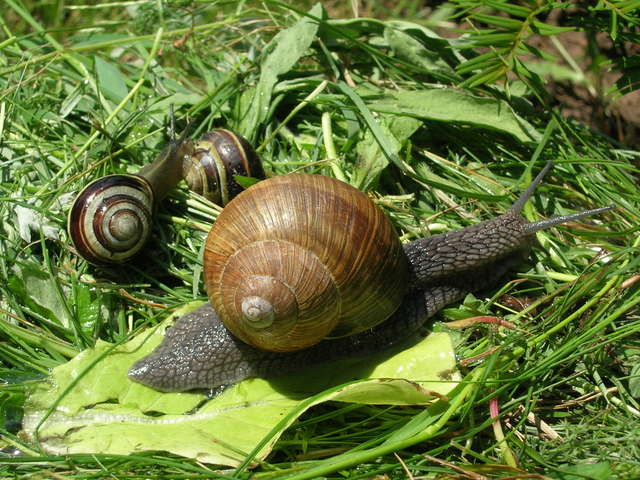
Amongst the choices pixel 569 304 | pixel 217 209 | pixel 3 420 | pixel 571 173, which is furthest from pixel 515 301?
pixel 3 420

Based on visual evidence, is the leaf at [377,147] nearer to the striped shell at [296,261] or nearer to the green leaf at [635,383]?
the striped shell at [296,261]

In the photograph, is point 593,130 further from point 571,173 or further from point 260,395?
point 260,395

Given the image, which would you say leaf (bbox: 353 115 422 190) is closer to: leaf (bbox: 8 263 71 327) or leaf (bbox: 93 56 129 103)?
leaf (bbox: 93 56 129 103)

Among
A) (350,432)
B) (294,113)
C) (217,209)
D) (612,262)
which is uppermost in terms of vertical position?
(294,113)

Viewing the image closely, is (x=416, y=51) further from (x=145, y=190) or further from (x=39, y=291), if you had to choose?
(x=39, y=291)

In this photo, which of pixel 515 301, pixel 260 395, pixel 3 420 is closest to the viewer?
pixel 3 420

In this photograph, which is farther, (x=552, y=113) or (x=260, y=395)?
(x=552, y=113)

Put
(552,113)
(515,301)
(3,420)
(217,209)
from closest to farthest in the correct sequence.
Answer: (3,420)
(515,301)
(217,209)
(552,113)
